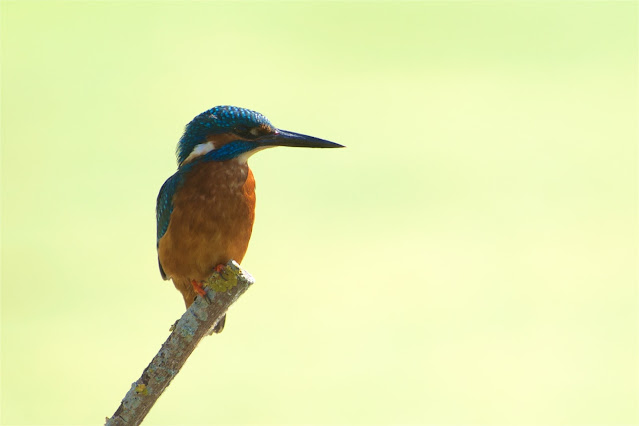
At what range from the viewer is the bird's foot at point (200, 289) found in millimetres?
1837

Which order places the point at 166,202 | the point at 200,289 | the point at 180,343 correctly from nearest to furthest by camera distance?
the point at 180,343
the point at 200,289
the point at 166,202

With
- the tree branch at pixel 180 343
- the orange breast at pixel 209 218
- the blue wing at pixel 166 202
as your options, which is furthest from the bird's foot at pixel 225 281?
the blue wing at pixel 166 202

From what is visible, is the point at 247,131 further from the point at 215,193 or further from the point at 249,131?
the point at 215,193

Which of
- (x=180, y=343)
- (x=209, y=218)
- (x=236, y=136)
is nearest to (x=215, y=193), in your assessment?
(x=209, y=218)

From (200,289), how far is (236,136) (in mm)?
443

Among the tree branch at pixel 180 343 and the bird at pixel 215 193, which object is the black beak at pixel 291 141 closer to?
the bird at pixel 215 193

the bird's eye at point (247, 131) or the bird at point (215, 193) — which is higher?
the bird's eye at point (247, 131)

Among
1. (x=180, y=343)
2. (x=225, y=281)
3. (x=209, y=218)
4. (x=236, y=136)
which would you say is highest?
(x=236, y=136)

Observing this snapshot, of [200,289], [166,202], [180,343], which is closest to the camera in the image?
[180,343]

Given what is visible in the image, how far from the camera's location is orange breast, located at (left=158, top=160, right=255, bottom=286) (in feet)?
6.48

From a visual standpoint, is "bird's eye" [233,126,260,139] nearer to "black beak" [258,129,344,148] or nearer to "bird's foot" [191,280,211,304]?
"black beak" [258,129,344,148]

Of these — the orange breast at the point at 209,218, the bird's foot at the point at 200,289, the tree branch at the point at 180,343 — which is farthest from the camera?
the orange breast at the point at 209,218

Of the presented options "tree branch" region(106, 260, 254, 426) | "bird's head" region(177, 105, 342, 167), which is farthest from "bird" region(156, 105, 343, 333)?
"tree branch" region(106, 260, 254, 426)

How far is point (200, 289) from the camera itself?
1.94 m
